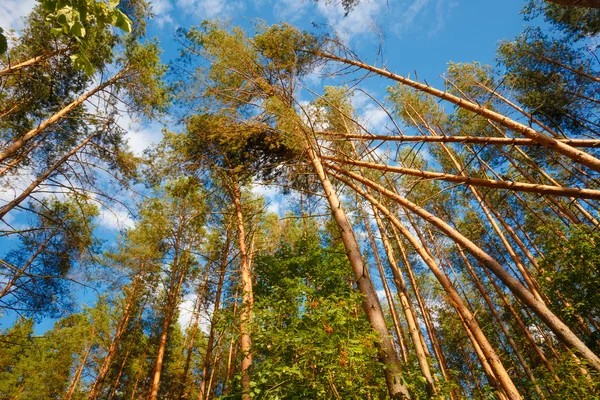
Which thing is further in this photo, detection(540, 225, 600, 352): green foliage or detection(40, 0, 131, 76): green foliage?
detection(540, 225, 600, 352): green foliage

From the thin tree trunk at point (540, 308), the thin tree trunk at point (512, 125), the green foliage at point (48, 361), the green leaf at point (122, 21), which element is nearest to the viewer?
the green leaf at point (122, 21)

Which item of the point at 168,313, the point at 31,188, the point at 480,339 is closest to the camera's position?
the point at 480,339

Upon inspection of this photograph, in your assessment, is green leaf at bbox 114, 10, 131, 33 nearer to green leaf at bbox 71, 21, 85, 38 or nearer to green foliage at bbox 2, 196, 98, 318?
green leaf at bbox 71, 21, 85, 38

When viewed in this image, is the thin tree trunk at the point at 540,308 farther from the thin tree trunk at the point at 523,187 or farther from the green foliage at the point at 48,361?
the green foliage at the point at 48,361

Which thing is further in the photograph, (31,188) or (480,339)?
(31,188)

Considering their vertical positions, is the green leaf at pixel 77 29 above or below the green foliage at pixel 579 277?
below

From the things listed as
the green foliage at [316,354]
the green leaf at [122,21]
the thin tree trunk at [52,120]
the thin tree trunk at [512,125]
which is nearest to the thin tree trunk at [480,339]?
the green foliage at [316,354]

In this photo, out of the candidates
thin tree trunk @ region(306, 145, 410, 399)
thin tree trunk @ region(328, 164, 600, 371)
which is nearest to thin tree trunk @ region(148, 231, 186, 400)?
thin tree trunk @ region(306, 145, 410, 399)

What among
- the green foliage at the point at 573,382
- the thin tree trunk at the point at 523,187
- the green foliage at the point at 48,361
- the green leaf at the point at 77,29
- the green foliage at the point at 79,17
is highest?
the green foliage at the point at 48,361

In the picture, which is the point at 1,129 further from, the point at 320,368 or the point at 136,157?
the point at 320,368

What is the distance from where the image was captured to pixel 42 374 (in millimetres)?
16719

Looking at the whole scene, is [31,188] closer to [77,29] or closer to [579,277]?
[77,29]

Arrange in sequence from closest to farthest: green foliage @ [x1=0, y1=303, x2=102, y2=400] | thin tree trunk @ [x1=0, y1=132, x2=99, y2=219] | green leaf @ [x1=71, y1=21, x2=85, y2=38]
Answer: green leaf @ [x1=71, y1=21, x2=85, y2=38] < thin tree trunk @ [x1=0, y1=132, x2=99, y2=219] < green foliage @ [x1=0, y1=303, x2=102, y2=400]

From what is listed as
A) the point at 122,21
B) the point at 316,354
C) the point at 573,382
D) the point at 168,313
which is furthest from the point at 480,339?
the point at 168,313
